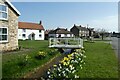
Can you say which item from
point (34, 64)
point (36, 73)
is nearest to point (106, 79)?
point (36, 73)

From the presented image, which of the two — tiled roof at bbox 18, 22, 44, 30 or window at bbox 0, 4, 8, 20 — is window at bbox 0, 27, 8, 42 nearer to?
window at bbox 0, 4, 8, 20

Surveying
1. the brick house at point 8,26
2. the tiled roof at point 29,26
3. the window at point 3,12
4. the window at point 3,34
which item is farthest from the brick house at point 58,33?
the window at point 3,34

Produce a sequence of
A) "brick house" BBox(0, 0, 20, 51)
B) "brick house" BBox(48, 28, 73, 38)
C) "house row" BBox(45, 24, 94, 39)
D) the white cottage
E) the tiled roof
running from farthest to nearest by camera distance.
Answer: "house row" BBox(45, 24, 94, 39), "brick house" BBox(48, 28, 73, 38), the tiled roof, the white cottage, "brick house" BBox(0, 0, 20, 51)

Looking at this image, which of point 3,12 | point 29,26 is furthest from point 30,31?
point 3,12

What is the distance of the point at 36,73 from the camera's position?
11.9 m

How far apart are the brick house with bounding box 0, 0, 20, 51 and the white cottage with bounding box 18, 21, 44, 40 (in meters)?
44.9

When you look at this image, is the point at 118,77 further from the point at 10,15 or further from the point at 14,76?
the point at 10,15

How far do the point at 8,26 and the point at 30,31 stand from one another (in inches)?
1991

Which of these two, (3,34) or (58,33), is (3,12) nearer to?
(3,34)

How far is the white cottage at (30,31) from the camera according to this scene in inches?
2715

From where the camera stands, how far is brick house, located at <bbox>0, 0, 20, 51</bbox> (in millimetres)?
20984

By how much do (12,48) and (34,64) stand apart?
9856 mm

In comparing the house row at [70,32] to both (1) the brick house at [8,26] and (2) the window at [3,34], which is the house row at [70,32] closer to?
(1) the brick house at [8,26]

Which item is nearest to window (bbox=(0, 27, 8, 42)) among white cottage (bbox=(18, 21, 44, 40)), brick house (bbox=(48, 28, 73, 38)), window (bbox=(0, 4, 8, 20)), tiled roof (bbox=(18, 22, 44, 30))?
window (bbox=(0, 4, 8, 20))
